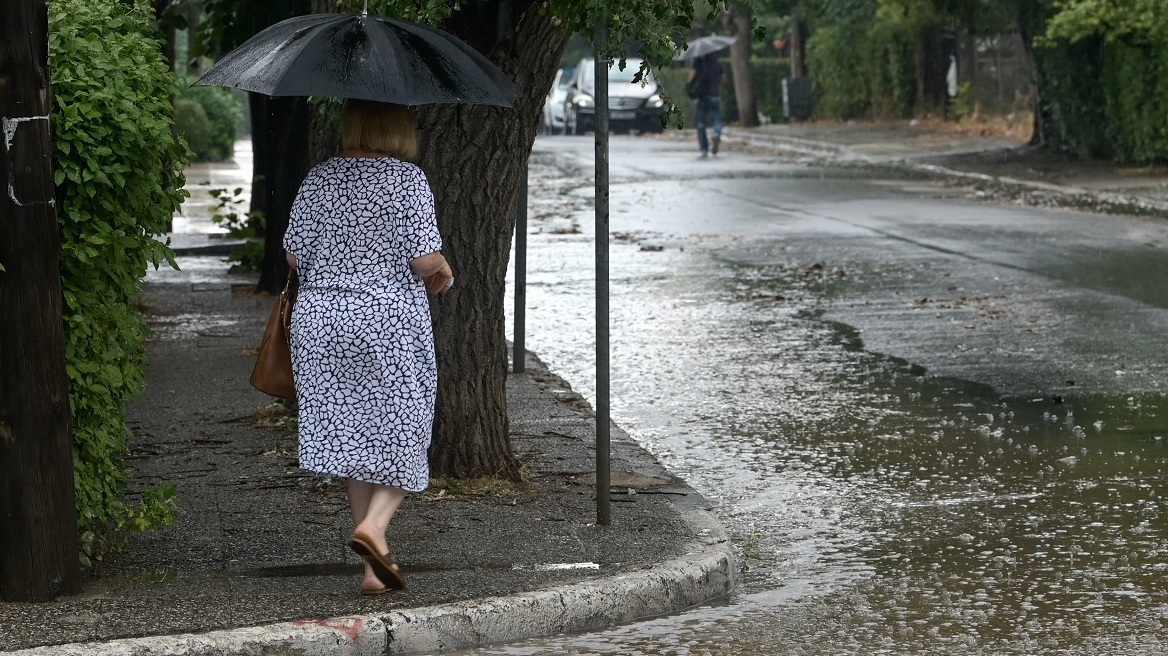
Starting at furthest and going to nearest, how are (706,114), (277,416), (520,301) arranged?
(706,114) < (520,301) < (277,416)

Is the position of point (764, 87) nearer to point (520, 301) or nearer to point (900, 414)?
point (520, 301)

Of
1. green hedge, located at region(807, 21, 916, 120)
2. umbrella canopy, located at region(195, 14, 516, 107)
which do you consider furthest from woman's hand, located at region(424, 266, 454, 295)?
green hedge, located at region(807, 21, 916, 120)

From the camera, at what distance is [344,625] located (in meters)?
4.79

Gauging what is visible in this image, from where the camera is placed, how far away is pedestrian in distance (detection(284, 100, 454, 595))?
5.07m

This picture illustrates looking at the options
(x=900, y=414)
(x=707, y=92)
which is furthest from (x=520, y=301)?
(x=707, y=92)

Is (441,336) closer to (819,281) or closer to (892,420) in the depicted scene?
(892,420)

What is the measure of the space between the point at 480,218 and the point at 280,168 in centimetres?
582

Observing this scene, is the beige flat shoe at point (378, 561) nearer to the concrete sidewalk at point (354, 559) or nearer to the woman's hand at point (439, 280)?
the concrete sidewalk at point (354, 559)

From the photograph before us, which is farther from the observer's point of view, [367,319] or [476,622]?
[367,319]

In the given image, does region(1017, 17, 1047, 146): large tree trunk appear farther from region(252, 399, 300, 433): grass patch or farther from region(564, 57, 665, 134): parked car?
region(252, 399, 300, 433): grass patch

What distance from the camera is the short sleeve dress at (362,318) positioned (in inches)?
200

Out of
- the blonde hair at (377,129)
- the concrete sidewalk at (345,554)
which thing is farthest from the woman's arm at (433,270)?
the concrete sidewalk at (345,554)

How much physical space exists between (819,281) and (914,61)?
1082 inches

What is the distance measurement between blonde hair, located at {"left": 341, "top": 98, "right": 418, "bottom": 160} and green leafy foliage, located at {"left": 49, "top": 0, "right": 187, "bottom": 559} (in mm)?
531
